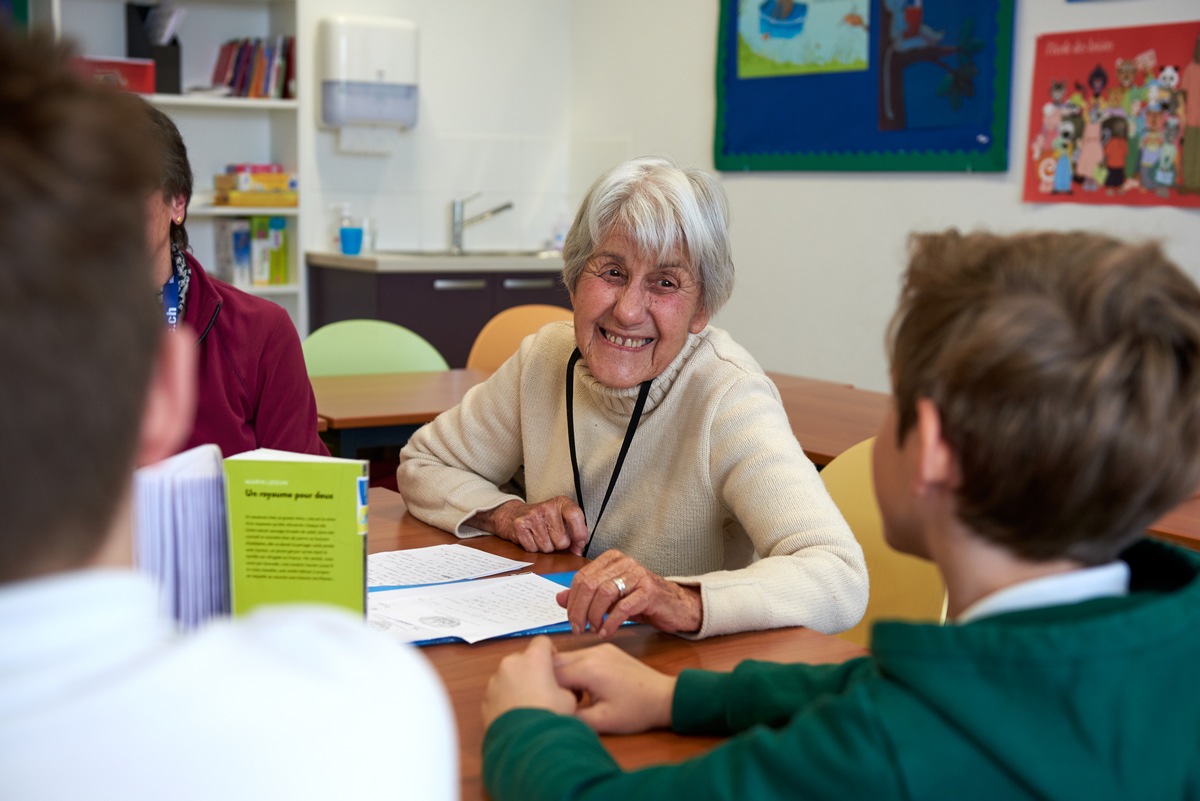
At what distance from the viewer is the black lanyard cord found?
76.6 inches

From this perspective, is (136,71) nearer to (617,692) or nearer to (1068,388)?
(617,692)

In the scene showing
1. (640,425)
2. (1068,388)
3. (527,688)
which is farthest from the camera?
(640,425)

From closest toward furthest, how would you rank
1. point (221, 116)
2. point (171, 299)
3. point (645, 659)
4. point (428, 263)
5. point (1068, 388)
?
point (1068, 388)
point (645, 659)
point (171, 299)
point (428, 263)
point (221, 116)

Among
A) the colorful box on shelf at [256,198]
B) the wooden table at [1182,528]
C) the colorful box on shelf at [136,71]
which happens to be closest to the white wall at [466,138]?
the colorful box on shelf at [256,198]

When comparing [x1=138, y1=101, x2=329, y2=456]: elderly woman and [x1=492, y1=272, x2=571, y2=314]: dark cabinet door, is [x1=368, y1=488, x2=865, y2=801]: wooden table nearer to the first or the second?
[x1=138, y1=101, x2=329, y2=456]: elderly woman

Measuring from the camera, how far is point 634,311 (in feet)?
6.26

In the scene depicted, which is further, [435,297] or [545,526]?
[435,297]

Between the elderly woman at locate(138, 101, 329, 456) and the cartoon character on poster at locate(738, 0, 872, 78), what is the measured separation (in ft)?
11.1

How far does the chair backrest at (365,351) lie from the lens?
3.75 m

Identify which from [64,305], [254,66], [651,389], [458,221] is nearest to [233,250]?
[254,66]

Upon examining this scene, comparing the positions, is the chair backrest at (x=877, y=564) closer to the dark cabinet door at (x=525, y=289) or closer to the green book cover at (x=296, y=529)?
the green book cover at (x=296, y=529)

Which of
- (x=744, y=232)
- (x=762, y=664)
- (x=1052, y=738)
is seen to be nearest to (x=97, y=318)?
(x=1052, y=738)

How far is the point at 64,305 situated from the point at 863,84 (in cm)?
471

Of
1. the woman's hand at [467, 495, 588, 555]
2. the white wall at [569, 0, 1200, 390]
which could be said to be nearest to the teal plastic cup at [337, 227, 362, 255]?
the white wall at [569, 0, 1200, 390]
